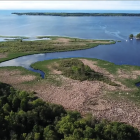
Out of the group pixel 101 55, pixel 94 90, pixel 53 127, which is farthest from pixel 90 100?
pixel 101 55

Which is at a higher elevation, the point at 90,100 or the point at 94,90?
the point at 94,90

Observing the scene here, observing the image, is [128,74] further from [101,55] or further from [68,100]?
[68,100]

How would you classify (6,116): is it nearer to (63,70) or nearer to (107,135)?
(107,135)

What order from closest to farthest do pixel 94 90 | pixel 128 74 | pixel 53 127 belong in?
pixel 53 127, pixel 94 90, pixel 128 74

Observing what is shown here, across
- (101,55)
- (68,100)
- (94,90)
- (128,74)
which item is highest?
(101,55)

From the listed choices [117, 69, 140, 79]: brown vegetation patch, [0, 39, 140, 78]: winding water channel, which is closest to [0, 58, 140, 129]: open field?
[117, 69, 140, 79]: brown vegetation patch

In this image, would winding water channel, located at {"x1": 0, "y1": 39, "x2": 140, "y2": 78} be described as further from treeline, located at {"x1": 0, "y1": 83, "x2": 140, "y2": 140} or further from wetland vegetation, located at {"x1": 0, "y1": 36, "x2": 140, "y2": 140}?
treeline, located at {"x1": 0, "y1": 83, "x2": 140, "y2": 140}

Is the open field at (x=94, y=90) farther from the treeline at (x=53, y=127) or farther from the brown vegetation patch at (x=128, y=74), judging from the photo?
the treeline at (x=53, y=127)
